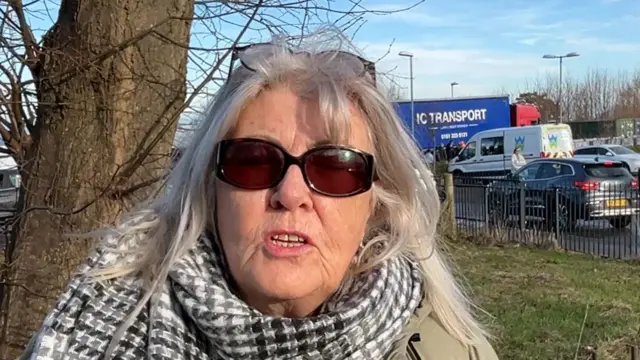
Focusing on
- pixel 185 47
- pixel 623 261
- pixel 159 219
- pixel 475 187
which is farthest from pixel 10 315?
pixel 475 187

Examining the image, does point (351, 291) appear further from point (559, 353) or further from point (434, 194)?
point (559, 353)

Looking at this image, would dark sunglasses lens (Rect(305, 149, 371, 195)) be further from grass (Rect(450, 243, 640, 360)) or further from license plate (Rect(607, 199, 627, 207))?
license plate (Rect(607, 199, 627, 207))

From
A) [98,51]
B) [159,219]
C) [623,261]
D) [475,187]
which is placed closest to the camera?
[159,219]

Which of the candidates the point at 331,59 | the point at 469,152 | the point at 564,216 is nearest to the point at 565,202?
the point at 564,216

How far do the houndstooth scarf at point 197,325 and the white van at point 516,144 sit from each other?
23.2 metres

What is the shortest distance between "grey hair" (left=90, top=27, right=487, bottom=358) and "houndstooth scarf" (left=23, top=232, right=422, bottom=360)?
31 millimetres

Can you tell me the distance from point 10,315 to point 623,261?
32.7 feet

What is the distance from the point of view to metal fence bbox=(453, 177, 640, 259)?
13.0m

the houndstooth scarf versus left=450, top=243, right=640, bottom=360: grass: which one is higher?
the houndstooth scarf

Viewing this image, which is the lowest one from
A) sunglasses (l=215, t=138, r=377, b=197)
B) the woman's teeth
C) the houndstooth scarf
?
the houndstooth scarf

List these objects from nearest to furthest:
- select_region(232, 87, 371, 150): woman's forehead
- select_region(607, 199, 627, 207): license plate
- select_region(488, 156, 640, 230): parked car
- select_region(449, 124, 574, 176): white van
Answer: select_region(232, 87, 371, 150): woman's forehead < select_region(488, 156, 640, 230): parked car < select_region(607, 199, 627, 207): license plate < select_region(449, 124, 574, 176): white van

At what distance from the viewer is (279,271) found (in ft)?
5.62

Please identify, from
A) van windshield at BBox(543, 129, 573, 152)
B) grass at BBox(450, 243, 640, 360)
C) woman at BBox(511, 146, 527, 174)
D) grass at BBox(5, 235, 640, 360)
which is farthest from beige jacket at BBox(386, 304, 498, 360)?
van windshield at BBox(543, 129, 573, 152)

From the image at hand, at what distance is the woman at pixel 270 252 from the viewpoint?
1.72 m
